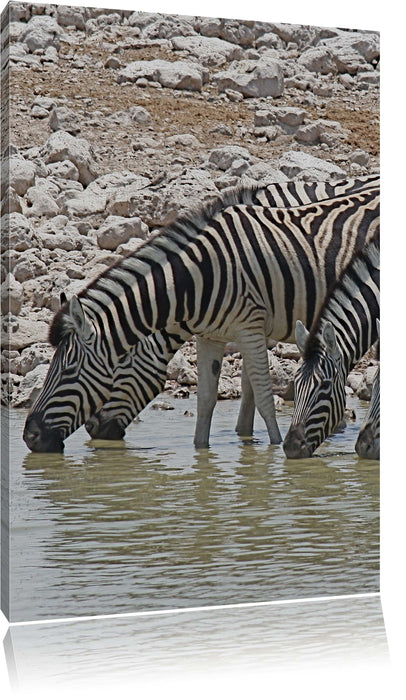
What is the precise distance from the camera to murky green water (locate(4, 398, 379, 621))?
6605 millimetres

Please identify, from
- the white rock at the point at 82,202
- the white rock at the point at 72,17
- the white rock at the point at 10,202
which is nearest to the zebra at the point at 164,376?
the white rock at the point at 82,202

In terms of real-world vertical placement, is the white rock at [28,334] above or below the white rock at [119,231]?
below

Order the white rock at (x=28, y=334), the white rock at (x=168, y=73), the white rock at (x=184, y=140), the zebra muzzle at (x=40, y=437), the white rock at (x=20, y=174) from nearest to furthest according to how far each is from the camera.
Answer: the white rock at (x=28, y=334) → the white rock at (x=20, y=174) → the zebra muzzle at (x=40, y=437) → the white rock at (x=184, y=140) → the white rock at (x=168, y=73)

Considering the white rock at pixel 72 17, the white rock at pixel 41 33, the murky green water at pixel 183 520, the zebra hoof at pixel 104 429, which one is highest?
the white rock at pixel 72 17

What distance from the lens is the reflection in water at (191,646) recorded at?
6141 mm

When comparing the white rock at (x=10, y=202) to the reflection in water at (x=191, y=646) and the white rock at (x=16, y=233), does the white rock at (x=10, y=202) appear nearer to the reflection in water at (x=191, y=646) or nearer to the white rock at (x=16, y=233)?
the white rock at (x=16, y=233)

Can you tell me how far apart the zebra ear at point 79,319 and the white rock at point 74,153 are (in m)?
0.69

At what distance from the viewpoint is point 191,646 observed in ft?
21.2

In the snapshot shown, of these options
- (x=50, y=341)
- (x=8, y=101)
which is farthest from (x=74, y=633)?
(x=8, y=101)

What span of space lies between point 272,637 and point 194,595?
471 millimetres

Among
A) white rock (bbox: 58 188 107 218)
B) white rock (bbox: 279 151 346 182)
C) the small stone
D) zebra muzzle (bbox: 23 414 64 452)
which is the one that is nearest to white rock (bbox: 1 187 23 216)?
white rock (bbox: 58 188 107 218)

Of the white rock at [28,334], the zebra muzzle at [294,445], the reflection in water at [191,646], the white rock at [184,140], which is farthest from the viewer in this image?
the zebra muzzle at [294,445]

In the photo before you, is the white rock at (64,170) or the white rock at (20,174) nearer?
the white rock at (20,174)

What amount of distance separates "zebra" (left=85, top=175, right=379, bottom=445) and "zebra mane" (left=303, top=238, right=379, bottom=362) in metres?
0.39
